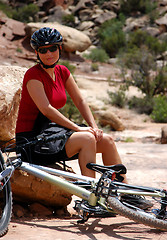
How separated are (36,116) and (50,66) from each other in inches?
17.1

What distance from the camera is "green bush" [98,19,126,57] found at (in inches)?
1067

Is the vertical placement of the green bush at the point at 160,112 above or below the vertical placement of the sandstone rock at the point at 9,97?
below

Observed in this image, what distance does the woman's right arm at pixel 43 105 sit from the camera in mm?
2857

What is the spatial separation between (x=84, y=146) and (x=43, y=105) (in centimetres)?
45

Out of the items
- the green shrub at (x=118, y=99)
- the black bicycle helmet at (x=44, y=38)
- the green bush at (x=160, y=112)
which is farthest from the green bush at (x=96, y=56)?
the black bicycle helmet at (x=44, y=38)

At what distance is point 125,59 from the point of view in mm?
17109

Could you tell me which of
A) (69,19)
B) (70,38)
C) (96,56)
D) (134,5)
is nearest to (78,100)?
(70,38)

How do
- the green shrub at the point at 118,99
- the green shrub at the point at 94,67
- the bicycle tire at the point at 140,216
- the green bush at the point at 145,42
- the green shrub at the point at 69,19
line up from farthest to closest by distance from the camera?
the green shrub at the point at 69,19 < the green bush at the point at 145,42 < the green shrub at the point at 94,67 < the green shrub at the point at 118,99 < the bicycle tire at the point at 140,216

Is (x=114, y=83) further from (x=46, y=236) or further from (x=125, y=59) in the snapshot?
(x=46, y=236)

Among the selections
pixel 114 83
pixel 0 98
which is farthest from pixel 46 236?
pixel 114 83

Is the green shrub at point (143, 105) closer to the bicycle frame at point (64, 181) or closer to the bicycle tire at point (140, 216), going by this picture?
the bicycle frame at point (64, 181)

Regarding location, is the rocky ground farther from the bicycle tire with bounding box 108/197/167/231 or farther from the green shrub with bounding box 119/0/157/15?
the green shrub with bounding box 119/0/157/15

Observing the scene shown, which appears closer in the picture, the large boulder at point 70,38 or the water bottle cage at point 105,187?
the water bottle cage at point 105,187

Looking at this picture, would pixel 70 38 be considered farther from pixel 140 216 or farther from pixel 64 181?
pixel 140 216
